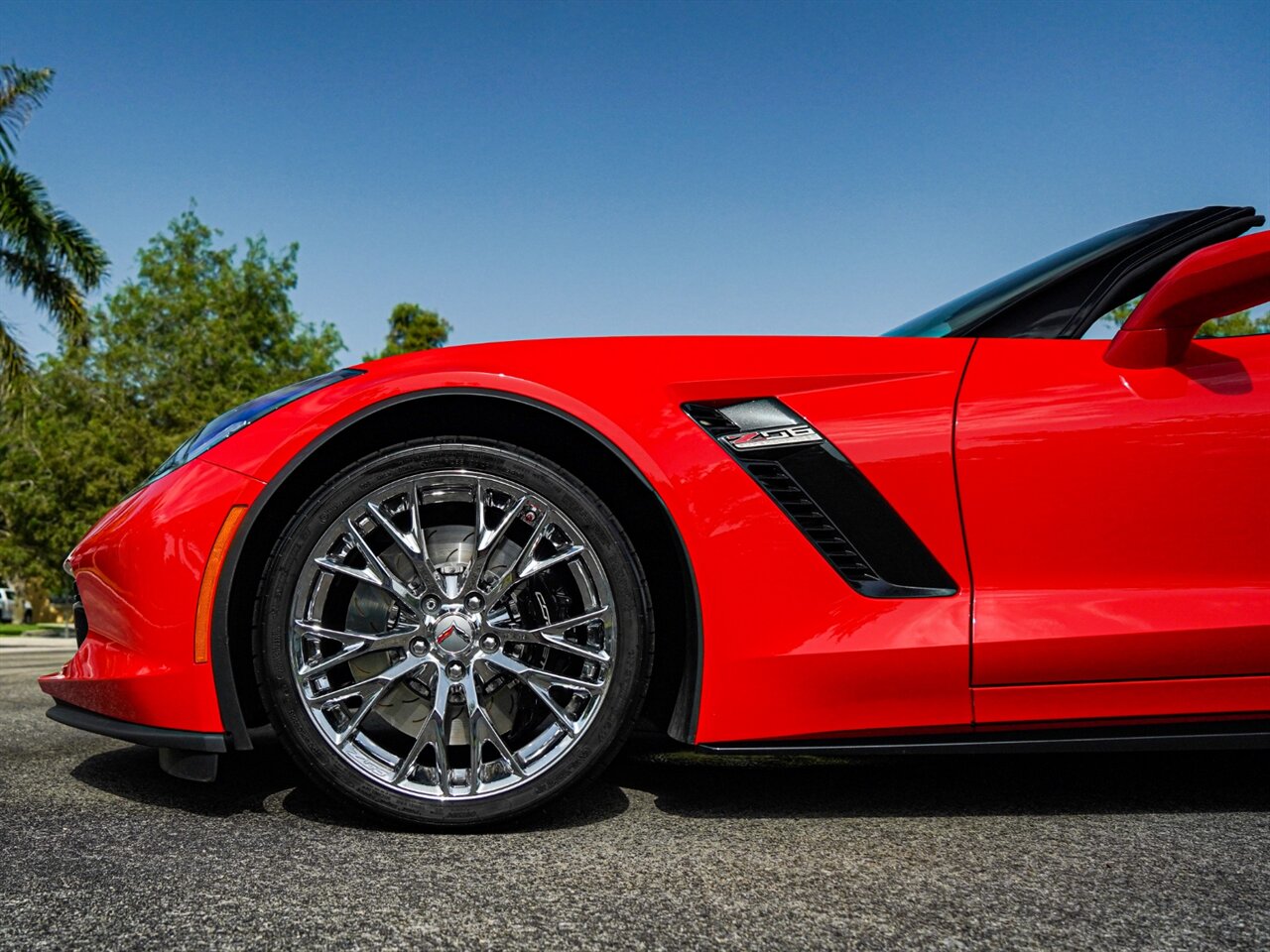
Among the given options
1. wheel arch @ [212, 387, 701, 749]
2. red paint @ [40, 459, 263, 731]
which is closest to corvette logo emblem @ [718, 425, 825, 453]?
wheel arch @ [212, 387, 701, 749]

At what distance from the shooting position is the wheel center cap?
1.97m

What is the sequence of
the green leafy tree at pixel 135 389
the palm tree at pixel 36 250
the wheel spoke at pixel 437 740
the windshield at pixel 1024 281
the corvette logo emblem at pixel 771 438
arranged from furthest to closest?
the green leafy tree at pixel 135 389 < the palm tree at pixel 36 250 < the windshield at pixel 1024 281 < the corvette logo emblem at pixel 771 438 < the wheel spoke at pixel 437 740

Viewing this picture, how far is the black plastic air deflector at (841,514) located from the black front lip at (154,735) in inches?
46.1

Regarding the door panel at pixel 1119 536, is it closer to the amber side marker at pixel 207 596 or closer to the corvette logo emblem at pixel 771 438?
the corvette logo emblem at pixel 771 438

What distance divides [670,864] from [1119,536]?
1109 mm

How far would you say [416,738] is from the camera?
1962 mm

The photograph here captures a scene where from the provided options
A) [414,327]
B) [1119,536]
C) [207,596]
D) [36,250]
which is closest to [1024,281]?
[1119,536]

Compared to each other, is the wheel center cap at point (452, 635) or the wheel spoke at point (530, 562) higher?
the wheel spoke at point (530, 562)

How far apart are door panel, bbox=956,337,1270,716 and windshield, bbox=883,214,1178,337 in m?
0.44

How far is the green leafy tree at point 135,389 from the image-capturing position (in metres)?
20.6

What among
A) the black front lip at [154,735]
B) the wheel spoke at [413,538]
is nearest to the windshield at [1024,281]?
the wheel spoke at [413,538]

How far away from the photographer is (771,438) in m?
2.05

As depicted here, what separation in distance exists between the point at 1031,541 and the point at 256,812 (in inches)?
Result: 66.2

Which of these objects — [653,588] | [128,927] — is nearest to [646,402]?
[653,588]
